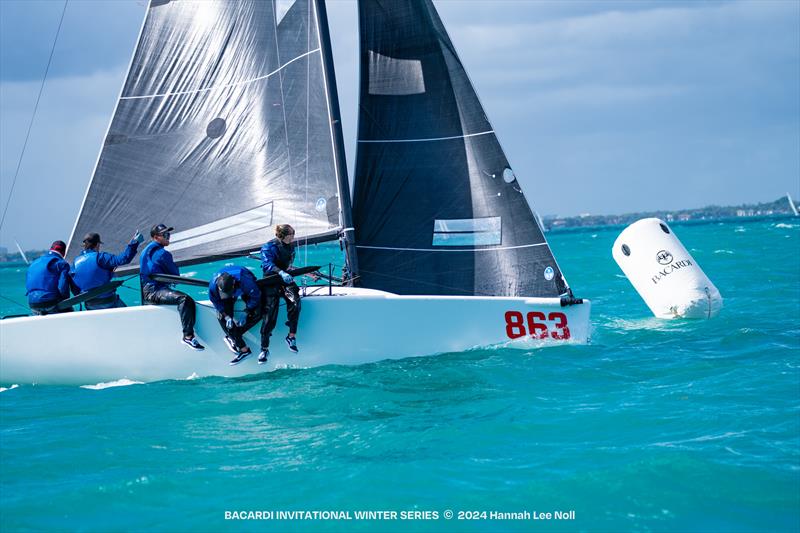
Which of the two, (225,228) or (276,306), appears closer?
(276,306)

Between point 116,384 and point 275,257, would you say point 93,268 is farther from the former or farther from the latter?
point 275,257

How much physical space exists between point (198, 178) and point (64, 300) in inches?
85.1

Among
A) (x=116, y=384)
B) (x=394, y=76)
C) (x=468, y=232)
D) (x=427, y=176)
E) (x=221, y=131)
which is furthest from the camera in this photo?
(x=394, y=76)

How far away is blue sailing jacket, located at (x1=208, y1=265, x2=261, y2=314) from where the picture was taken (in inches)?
346

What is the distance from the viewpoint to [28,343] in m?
9.02

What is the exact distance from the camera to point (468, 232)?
10.5m

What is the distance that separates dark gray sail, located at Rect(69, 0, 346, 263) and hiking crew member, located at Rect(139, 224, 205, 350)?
3.69 ft

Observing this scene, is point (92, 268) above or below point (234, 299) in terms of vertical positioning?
above

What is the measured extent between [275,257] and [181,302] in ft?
3.63

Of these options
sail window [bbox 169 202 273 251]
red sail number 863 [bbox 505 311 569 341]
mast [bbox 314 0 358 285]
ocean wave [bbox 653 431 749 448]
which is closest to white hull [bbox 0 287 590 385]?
red sail number 863 [bbox 505 311 569 341]

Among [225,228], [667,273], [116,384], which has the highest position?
[225,228]

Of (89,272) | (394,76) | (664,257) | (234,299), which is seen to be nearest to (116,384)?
(89,272)

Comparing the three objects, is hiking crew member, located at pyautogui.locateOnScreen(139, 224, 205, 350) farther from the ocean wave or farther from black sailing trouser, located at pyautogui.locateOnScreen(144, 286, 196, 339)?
the ocean wave

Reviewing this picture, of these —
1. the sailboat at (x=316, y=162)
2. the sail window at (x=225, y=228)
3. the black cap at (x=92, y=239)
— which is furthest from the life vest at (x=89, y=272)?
the sail window at (x=225, y=228)
